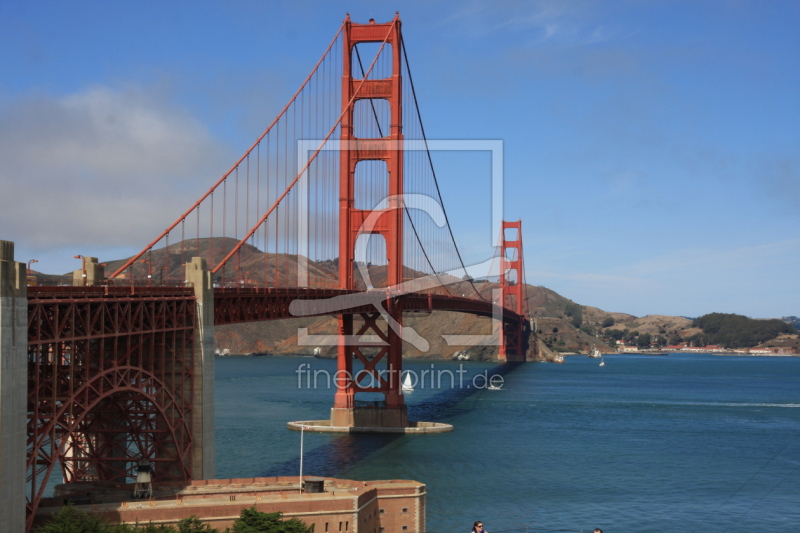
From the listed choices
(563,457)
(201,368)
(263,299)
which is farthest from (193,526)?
(563,457)

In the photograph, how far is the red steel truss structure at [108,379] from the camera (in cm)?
2275

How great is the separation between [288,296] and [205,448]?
11320 mm

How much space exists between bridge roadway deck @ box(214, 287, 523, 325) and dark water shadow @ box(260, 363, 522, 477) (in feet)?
23.0

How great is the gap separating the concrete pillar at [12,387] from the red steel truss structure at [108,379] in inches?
38.6

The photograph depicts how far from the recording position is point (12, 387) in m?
20.5

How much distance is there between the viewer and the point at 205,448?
1282 inches

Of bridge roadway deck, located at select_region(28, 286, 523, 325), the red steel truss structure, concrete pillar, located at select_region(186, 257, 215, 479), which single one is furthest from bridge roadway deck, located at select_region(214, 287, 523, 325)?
the red steel truss structure

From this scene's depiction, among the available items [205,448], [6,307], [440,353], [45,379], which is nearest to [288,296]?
[205,448]

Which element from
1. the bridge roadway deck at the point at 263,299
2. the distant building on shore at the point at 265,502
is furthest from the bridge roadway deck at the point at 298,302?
the distant building on shore at the point at 265,502

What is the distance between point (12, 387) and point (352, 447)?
30359 mm

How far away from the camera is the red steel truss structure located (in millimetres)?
22750

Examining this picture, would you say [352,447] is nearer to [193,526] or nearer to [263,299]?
[263,299]

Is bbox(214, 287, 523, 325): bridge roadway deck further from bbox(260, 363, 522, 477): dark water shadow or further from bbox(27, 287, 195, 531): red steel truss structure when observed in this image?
bbox(260, 363, 522, 477): dark water shadow

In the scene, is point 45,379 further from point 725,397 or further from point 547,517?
point 725,397
